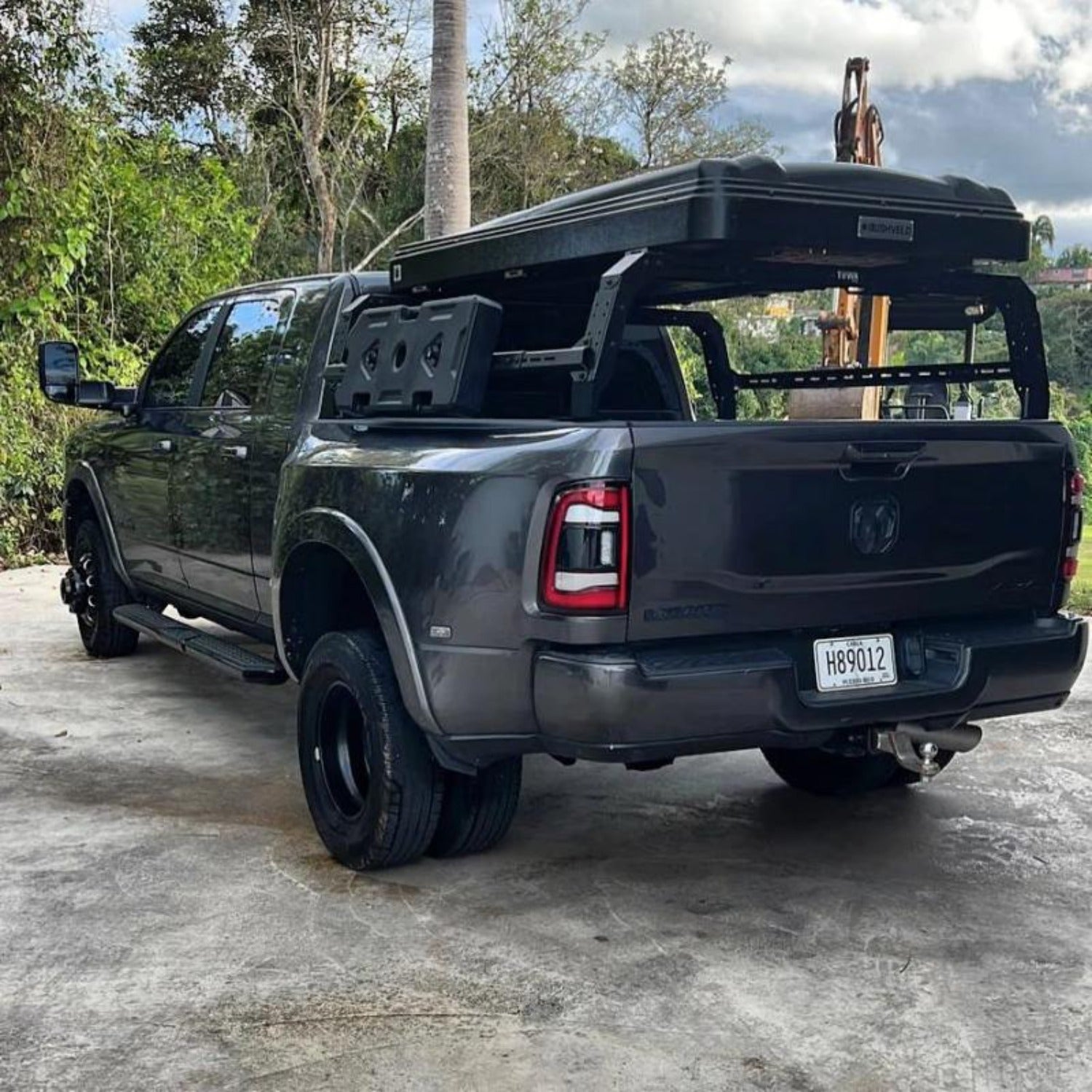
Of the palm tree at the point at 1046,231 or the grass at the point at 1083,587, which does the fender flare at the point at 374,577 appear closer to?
the grass at the point at 1083,587

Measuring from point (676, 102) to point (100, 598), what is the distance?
15.9 metres

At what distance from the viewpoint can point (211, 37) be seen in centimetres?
1920

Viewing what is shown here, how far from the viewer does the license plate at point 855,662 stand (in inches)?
142

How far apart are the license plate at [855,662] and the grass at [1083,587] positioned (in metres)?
3.39

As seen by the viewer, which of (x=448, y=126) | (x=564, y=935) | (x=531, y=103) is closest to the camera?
(x=564, y=935)

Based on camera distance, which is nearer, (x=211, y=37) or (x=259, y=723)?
(x=259, y=723)

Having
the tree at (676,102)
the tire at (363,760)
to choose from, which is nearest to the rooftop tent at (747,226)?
the tire at (363,760)

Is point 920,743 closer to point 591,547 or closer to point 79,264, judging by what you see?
point 591,547

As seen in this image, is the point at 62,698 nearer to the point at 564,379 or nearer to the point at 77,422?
the point at 564,379

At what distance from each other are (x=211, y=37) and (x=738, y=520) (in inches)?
714

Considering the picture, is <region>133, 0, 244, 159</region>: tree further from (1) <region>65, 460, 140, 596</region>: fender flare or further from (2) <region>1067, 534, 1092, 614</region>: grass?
(1) <region>65, 460, 140, 596</region>: fender flare

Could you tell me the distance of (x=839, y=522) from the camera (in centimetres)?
359

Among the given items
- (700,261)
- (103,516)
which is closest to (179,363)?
(103,516)

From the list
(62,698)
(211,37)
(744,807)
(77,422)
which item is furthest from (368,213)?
(744,807)
